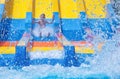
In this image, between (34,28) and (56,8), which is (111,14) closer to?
(56,8)

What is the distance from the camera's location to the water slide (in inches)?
133

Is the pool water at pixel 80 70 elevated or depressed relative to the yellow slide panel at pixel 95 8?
depressed

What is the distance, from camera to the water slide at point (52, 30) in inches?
133

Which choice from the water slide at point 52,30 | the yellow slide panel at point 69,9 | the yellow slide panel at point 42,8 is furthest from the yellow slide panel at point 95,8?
the yellow slide panel at point 42,8

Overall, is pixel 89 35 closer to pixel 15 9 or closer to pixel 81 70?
pixel 81 70

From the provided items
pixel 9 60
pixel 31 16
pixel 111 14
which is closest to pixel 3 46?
pixel 9 60

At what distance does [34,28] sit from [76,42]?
1.69ft

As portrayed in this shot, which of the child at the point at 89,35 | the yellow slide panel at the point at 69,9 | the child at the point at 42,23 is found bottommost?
the child at the point at 89,35

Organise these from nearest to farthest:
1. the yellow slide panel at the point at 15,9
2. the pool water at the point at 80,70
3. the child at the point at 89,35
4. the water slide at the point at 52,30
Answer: the pool water at the point at 80,70, the water slide at the point at 52,30, the child at the point at 89,35, the yellow slide panel at the point at 15,9

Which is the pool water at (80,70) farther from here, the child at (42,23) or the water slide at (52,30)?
the child at (42,23)

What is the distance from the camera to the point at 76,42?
11.7 feet

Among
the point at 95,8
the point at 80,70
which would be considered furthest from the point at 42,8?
the point at 80,70

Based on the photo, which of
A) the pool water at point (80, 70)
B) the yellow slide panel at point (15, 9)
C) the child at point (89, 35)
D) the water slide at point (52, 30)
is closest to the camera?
the pool water at point (80, 70)

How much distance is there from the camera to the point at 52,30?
3688 millimetres
